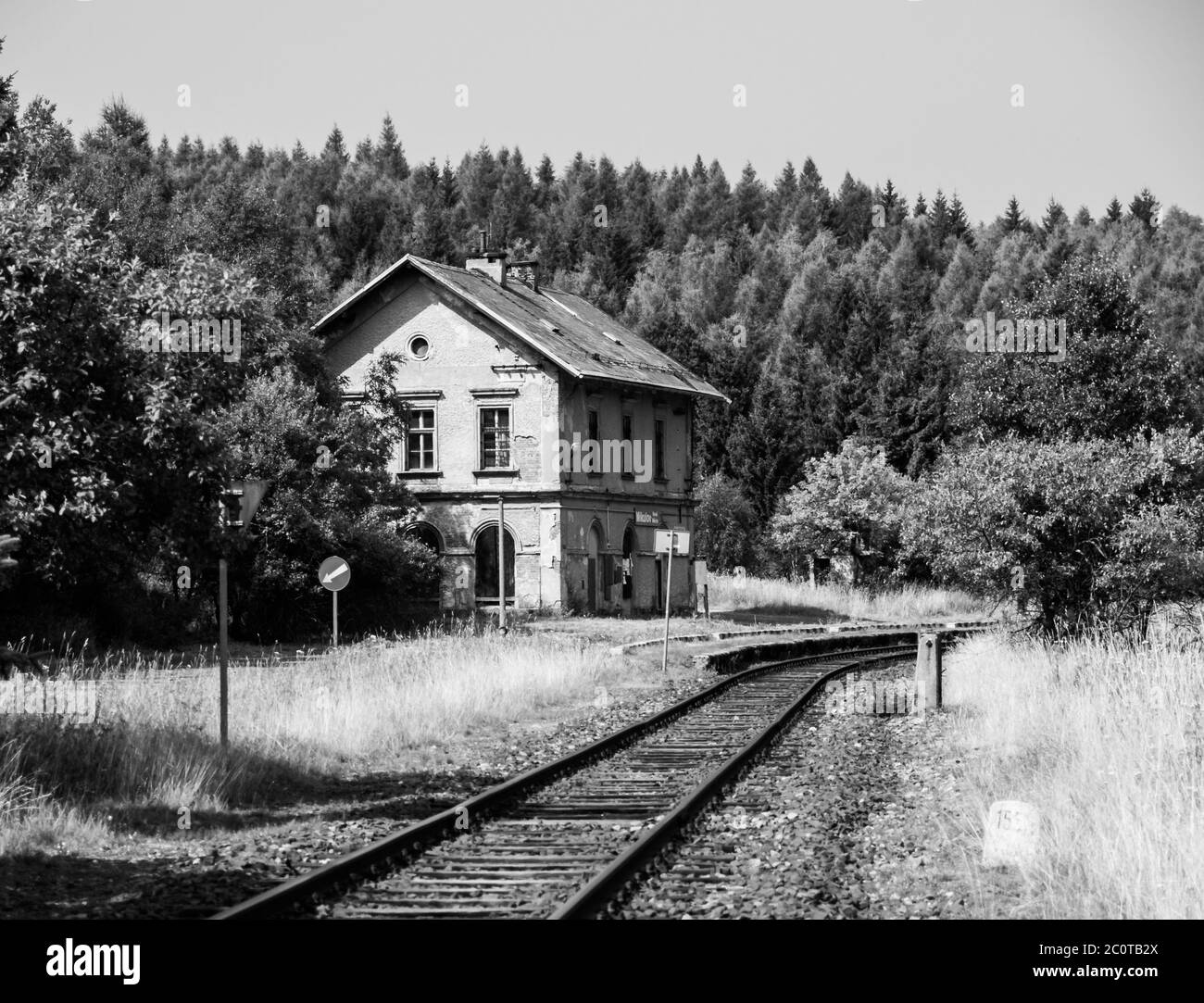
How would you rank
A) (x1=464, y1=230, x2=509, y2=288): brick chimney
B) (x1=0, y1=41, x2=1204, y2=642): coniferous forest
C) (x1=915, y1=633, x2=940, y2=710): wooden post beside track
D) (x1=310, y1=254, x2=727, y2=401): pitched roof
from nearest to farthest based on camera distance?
(x1=915, y1=633, x2=940, y2=710): wooden post beside track → (x1=0, y1=41, x2=1204, y2=642): coniferous forest → (x1=310, y1=254, x2=727, y2=401): pitched roof → (x1=464, y1=230, x2=509, y2=288): brick chimney

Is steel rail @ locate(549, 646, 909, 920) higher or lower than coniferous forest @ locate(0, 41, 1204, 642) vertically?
lower

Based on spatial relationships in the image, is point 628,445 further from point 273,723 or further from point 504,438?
point 273,723

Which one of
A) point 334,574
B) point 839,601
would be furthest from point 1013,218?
point 334,574

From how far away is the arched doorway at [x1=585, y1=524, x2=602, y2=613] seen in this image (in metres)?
46.2

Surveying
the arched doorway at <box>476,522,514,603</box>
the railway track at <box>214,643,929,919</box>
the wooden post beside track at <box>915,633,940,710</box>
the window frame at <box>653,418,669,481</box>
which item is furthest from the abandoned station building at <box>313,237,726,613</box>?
the railway track at <box>214,643,929,919</box>

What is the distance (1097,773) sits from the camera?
37.0ft

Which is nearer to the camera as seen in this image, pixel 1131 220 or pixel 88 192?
pixel 88 192

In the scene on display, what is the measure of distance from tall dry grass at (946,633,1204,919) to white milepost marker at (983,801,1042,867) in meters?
0.11

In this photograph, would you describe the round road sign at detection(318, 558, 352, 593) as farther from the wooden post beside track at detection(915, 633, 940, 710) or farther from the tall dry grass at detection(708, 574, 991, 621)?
the tall dry grass at detection(708, 574, 991, 621)

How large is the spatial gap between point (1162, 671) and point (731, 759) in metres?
5.17

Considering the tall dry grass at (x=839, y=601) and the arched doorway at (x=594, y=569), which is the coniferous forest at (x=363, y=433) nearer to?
the tall dry grass at (x=839, y=601)
